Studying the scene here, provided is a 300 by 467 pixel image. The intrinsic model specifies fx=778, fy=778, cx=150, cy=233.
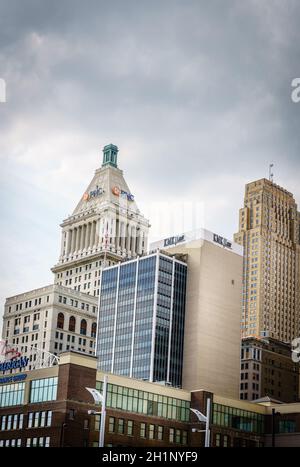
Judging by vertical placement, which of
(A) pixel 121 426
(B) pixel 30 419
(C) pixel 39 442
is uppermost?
(B) pixel 30 419

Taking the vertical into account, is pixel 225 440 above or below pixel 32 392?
below

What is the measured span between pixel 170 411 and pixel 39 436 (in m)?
24.8

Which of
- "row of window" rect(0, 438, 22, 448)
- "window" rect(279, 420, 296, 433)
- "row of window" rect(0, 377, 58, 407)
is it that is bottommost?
"row of window" rect(0, 438, 22, 448)

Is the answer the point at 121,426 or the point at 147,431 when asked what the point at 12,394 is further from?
the point at 147,431

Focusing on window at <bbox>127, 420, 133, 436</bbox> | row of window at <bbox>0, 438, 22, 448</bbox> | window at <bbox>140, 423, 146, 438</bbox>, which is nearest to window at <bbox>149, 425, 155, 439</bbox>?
window at <bbox>140, 423, 146, 438</bbox>

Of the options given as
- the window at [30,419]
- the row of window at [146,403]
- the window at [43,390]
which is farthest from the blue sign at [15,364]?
the row of window at [146,403]

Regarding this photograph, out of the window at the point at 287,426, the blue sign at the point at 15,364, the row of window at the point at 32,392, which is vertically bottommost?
the window at the point at 287,426

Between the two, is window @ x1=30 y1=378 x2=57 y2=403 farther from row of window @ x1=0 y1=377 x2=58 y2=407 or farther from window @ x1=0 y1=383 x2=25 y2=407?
window @ x1=0 y1=383 x2=25 y2=407

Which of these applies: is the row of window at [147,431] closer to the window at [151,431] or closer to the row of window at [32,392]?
the window at [151,431]

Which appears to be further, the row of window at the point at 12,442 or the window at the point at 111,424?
the row of window at the point at 12,442

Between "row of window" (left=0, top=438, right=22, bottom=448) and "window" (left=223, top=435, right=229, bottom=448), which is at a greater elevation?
"window" (left=223, top=435, right=229, bottom=448)

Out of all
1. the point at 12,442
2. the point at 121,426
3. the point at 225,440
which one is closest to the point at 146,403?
the point at 121,426
